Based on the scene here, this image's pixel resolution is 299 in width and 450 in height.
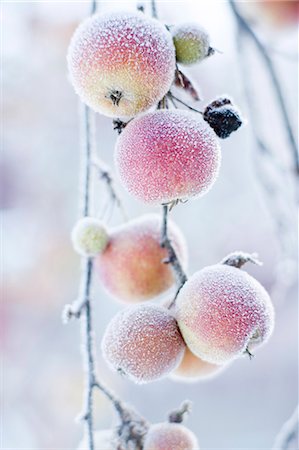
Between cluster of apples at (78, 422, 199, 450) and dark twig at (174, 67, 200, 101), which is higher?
dark twig at (174, 67, 200, 101)

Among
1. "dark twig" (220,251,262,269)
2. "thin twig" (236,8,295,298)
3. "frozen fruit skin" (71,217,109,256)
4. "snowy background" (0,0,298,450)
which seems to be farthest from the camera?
"snowy background" (0,0,298,450)

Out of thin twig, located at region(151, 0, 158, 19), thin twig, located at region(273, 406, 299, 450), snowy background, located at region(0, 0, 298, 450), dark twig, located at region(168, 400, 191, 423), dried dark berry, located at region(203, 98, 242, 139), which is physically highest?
thin twig, located at region(151, 0, 158, 19)

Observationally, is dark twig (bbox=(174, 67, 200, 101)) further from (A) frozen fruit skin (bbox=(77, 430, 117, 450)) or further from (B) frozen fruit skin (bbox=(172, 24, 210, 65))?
(A) frozen fruit skin (bbox=(77, 430, 117, 450))

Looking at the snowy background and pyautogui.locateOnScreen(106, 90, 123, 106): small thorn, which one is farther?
the snowy background

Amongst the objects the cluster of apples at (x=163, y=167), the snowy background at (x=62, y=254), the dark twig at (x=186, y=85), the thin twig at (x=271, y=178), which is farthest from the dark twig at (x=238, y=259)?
the snowy background at (x=62, y=254)

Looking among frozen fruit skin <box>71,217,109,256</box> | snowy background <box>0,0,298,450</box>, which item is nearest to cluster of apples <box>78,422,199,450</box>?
frozen fruit skin <box>71,217,109,256</box>

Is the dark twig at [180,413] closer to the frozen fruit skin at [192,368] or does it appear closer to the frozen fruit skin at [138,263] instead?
the frozen fruit skin at [192,368]

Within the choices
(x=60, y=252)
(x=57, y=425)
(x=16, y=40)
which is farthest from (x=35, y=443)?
(x=16, y=40)

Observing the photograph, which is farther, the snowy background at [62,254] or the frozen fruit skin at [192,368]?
the snowy background at [62,254]
